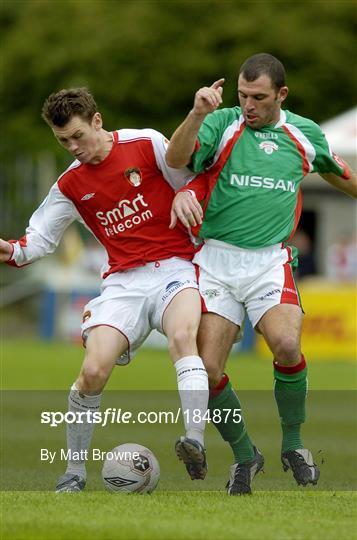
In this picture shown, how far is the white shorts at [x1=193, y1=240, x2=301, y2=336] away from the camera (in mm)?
8164

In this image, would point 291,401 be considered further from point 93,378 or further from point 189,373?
point 93,378

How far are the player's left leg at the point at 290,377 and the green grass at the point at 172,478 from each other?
0.66 feet

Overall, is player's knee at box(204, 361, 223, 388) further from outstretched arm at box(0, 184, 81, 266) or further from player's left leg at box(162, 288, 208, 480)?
outstretched arm at box(0, 184, 81, 266)

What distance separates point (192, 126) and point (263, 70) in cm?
62

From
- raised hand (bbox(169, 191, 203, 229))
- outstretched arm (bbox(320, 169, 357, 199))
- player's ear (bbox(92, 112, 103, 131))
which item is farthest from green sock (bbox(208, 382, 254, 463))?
player's ear (bbox(92, 112, 103, 131))

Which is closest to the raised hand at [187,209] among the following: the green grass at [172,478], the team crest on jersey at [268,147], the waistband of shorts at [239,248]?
the waistband of shorts at [239,248]

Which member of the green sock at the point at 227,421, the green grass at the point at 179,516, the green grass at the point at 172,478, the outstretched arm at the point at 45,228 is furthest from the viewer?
the outstretched arm at the point at 45,228

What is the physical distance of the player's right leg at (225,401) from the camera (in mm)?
8133

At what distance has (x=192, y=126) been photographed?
7.78m

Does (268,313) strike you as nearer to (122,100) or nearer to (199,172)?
(199,172)

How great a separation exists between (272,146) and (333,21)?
68.3 feet

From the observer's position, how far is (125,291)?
8.32 meters

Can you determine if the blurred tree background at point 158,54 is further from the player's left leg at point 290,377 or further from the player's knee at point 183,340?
the player's knee at point 183,340

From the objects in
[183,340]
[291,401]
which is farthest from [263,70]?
[291,401]
